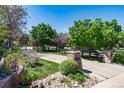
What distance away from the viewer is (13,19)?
1530 cm

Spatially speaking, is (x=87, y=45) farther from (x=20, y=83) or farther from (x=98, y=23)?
(x=20, y=83)

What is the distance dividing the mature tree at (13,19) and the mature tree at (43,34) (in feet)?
23.5

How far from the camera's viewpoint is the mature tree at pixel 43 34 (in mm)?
23297

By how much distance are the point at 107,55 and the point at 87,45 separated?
1872 mm

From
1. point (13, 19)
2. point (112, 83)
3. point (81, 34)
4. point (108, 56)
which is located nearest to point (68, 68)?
point (112, 83)

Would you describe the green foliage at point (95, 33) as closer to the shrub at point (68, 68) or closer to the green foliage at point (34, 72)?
the green foliage at point (34, 72)

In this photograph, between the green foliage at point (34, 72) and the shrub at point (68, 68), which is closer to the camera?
the green foliage at point (34, 72)

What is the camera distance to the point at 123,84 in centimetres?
766

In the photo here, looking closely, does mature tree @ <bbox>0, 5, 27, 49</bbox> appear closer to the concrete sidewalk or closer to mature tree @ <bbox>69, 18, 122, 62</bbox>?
mature tree @ <bbox>69, 18, 122, 62</bbox>

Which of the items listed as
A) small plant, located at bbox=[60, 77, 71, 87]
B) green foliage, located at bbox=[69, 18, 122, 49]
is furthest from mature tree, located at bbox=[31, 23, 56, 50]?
small plant, located at bbox=[60, 77, 71, 87]

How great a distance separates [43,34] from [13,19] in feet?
26.9

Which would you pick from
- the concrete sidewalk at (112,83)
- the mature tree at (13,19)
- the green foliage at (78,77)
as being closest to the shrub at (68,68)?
the green foliage at (78,77)

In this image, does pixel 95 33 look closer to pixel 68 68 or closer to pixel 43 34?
pixel 68 68
